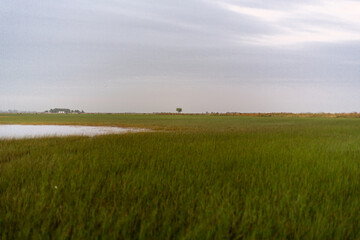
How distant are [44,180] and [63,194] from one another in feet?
2.95

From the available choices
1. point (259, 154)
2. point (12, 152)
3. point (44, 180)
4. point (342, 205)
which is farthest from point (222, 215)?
point (12, 152)

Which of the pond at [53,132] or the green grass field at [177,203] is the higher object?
the pond at [53,132]

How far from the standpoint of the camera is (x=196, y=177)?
4.29 meters

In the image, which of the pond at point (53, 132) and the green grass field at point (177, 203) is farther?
the pond at point (53, 132)

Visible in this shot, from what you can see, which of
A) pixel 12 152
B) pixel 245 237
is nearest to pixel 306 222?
pixel 245 237

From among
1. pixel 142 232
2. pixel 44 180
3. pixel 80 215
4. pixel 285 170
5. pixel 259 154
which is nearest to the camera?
pixel 142 232

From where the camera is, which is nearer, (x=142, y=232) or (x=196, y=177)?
(x=142, y=232)

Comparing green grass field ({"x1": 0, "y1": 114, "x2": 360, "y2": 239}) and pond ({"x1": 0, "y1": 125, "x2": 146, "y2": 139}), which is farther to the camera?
pond ({"x1": 0, "y1": 125, "x2": 146, "y2": 139})

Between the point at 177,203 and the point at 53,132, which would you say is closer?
the point at 177,203

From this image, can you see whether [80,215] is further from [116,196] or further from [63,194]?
[63,194]

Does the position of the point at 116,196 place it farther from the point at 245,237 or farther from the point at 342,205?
the point at 342,205

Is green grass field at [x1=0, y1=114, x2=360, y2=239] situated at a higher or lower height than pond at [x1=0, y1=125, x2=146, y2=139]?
lower

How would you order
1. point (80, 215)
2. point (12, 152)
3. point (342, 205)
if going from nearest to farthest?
point (80, 215) → point (342, 205) → point (12, 152)

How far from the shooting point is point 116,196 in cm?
334
